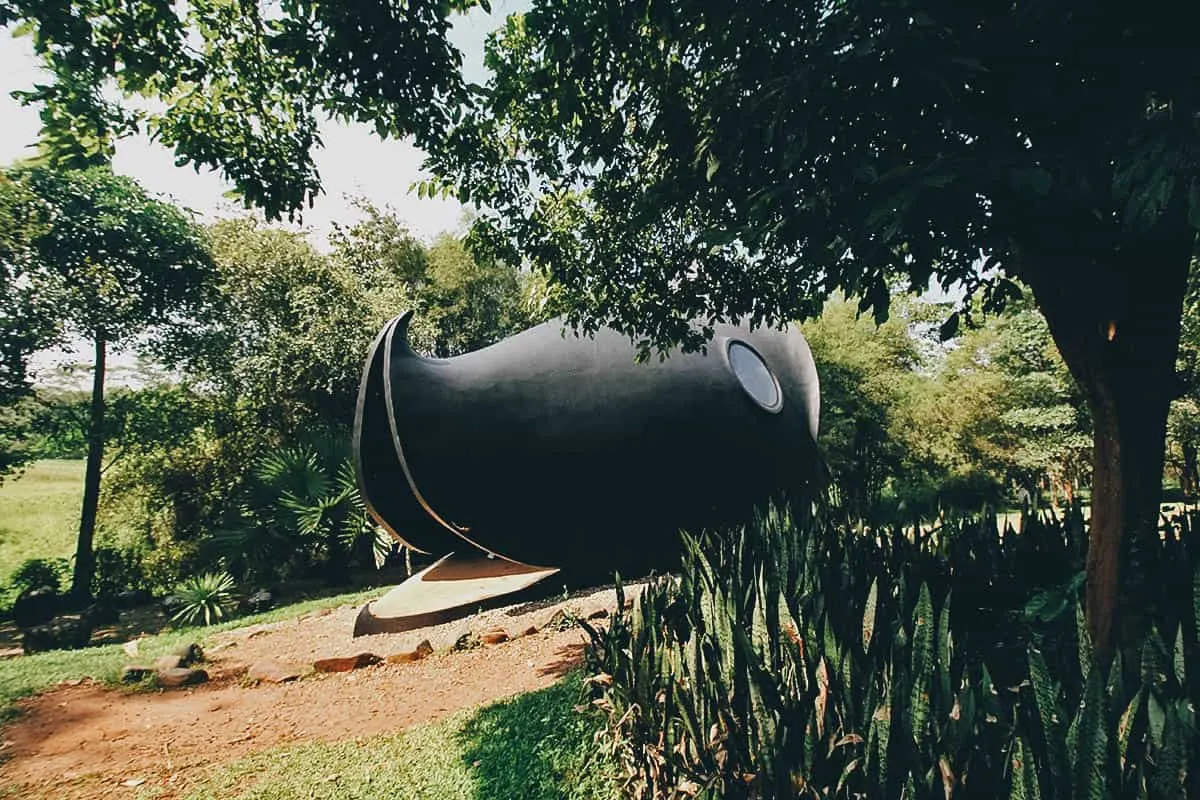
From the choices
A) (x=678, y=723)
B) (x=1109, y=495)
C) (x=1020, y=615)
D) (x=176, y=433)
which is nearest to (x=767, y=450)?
(x=1020, y=615)

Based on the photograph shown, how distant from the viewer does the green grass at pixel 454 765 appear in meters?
3.48

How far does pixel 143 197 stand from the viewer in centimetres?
1391

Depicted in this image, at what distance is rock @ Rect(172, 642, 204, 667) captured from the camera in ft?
22.2

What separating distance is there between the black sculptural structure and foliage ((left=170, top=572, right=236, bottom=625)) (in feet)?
15.8

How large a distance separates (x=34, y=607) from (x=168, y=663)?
8.71 m

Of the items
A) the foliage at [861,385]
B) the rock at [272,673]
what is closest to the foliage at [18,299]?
the rock at [272,673]

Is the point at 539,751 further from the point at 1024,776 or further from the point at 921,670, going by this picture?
the point at 1024,776

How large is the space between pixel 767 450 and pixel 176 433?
12.8m

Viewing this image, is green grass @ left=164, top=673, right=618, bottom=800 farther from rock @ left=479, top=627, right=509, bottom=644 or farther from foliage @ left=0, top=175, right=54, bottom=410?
foliage @ left=0, top=175, right=54, bottom=410

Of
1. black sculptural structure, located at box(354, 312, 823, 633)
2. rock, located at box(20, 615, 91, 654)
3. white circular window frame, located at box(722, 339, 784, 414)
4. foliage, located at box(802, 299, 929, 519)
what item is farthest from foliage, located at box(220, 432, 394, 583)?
foliage, located at box(802, 299, 929, 519)

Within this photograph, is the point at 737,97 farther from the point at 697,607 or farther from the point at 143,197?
the point at 143,197

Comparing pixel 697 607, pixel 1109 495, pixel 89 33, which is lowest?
pixel 697 607

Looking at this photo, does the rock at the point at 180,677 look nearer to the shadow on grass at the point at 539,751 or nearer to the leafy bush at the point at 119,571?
the shadow on grass at the point at 539,751

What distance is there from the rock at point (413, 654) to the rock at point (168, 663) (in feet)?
7.15
